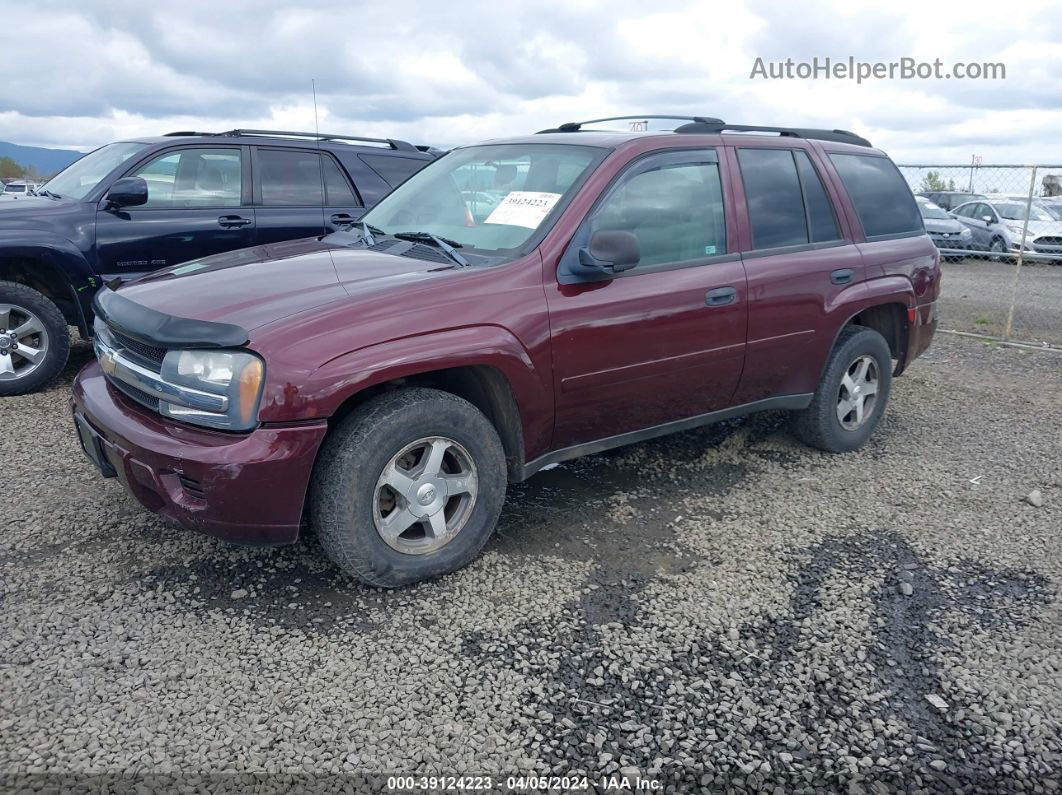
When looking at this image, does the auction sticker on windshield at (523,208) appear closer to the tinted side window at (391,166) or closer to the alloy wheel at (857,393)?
the alloy wheel at (857,393)

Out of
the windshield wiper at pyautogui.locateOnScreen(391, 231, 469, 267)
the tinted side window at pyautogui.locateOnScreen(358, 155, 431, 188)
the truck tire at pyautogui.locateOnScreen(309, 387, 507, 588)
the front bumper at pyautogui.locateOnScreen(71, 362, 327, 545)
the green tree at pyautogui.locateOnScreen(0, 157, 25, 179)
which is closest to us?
the front bumper at pyautogui.locateOnScreen(71, 362, 327, 545)

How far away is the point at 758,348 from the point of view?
437cm

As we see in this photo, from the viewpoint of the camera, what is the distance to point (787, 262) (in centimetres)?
445

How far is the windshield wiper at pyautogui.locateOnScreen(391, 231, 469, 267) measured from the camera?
3666 mm

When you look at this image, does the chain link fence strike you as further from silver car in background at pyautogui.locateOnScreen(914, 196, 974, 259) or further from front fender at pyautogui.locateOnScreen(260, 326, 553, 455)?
front fender at pyautogui.locateOnScreen(260, 326, 553, 455)

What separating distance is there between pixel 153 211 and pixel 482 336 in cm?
408

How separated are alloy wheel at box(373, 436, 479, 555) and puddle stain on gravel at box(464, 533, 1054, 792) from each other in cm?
49

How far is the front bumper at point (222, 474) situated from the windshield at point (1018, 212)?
1924 cm

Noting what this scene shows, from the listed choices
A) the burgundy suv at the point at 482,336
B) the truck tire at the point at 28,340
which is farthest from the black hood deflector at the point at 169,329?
the truck tire at the point at 28,340

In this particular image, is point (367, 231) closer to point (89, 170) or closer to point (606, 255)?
point (606, 255)

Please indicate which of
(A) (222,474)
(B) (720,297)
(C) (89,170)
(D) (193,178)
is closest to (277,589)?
(A) (222,474)

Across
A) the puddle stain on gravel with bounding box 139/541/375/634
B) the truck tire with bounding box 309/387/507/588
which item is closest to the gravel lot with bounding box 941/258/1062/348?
the truck tire with bounding box 309/387/507/588

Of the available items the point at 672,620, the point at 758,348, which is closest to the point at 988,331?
the point at 758,348

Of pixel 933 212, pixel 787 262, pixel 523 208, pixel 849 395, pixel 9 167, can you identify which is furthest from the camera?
pixel 9 167
